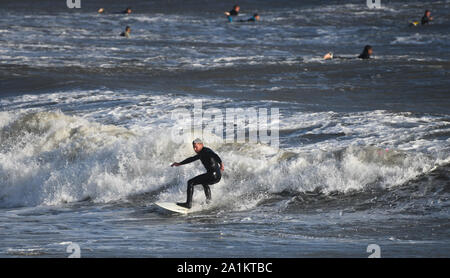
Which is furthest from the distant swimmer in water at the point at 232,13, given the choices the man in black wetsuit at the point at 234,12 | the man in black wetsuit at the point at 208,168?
the man in black wetsuit at the point at 208,168

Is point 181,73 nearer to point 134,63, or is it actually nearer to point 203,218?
point 134,63

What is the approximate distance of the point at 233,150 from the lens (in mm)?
15945

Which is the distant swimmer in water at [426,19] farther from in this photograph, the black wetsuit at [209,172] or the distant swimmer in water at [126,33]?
the black wetsuit at [209,172]

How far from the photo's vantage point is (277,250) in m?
9.90

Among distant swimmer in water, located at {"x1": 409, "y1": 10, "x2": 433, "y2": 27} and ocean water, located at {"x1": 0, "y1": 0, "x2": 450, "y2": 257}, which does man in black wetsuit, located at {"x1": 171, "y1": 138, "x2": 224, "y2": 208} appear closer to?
ocean water, located at {"x1": 0, "y1": 0, "x2": 450, "y2": 257}

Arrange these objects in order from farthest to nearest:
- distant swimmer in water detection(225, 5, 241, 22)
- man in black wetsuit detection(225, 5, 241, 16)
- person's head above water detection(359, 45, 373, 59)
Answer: man in black wetsuit detection(225, 5, 241, 16) → distant swimmer in water detection(225, 5, 241, 22) → person's head above water detection(359, 45, 373, 59)

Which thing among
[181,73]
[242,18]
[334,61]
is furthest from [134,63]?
[242,18]

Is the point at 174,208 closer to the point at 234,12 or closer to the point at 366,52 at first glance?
the point at 366,52

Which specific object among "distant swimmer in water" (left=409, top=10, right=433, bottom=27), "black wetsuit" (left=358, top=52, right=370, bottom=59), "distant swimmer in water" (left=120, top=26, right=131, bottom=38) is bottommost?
"black wetsuit" (left=358, top=52, right=370, bottom=59)

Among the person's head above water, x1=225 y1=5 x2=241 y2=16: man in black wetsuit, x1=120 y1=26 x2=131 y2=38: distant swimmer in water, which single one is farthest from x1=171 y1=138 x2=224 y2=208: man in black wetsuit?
x1=225 y1=5 x2=241 y2=16: man in black wetsuit

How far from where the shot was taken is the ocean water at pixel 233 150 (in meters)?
11.1

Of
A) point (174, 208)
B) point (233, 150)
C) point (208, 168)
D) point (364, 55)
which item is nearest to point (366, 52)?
point (364, 55)

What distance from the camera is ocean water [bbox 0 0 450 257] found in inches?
436

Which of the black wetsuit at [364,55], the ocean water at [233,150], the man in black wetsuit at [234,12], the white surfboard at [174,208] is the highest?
the man in black wetsuit at [234,12]
